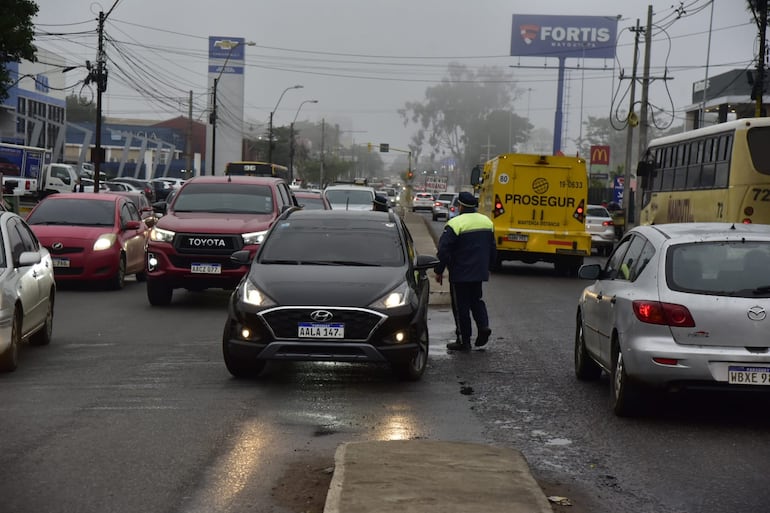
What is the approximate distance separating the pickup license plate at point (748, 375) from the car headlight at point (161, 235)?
1032 centimetres

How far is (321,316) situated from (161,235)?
25.0 ft

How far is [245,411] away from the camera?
31.1ft

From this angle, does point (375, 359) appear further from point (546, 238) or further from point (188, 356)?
point (546, 238)

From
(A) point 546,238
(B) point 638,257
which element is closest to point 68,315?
(B) point 638,257

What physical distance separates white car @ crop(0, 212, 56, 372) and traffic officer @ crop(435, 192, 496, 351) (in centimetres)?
424

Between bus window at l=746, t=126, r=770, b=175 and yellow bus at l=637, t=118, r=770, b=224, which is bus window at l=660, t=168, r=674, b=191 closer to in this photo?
yellow bus at l=637, t=118, r=770, b=224

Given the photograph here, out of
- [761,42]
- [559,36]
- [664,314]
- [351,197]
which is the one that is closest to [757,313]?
[664,314]

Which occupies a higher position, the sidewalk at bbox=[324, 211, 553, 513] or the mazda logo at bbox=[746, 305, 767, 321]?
the mazda logo at bbox=[746, 305, 767, 321]

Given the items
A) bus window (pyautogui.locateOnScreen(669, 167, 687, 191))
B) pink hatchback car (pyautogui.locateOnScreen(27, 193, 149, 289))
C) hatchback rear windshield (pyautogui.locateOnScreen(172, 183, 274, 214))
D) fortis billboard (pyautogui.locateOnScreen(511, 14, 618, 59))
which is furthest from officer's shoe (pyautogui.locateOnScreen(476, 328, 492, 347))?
fortis billboard (pyautogui.locateOnScreen(511, 14, 618, 59))

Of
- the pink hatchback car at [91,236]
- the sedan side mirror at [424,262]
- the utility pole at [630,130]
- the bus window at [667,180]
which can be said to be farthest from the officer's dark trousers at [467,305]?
the utility pole at [630,130]

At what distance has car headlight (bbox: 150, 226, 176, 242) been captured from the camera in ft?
57.6

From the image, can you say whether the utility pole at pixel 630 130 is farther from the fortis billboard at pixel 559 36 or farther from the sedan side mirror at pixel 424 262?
the fortis billboard at pixel 559 36

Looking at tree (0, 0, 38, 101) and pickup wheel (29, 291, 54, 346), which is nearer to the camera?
pickup wheel (29, 291, 54, 346)

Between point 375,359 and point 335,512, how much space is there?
176 inches
